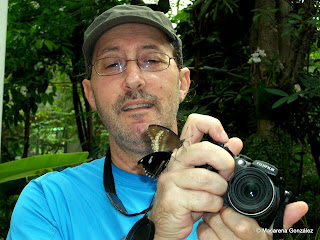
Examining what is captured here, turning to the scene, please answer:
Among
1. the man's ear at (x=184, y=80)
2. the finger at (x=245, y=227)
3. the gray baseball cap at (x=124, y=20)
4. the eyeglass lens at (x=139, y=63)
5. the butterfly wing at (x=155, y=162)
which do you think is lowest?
the finger at (x=245, y=227)

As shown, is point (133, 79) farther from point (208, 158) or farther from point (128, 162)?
point (208, 158)

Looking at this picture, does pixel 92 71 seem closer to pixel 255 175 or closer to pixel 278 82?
pixel 255 175

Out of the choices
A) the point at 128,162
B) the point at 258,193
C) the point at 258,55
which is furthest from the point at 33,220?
the point at 258,55

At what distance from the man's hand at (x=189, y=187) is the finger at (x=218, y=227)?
0.03 m

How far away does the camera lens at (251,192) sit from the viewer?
0.74 metres

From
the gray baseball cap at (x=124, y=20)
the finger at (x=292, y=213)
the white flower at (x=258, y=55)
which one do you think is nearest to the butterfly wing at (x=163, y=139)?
the finger at (x=292, y=213)

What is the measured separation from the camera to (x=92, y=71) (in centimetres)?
132

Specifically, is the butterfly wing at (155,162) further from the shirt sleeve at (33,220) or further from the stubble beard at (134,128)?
the shirt sleeve at (33,220)

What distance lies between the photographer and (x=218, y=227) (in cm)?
83

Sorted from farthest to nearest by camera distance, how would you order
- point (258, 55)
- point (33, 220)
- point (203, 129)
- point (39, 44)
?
point (39, 44) → point (258, 55) → point (33, 220) → point (203, 129)

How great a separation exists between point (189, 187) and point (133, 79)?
1.57 feet

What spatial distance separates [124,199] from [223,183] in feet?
1.50

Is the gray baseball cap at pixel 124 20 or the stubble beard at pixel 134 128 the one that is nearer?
the stubble beard at pixel 134 128

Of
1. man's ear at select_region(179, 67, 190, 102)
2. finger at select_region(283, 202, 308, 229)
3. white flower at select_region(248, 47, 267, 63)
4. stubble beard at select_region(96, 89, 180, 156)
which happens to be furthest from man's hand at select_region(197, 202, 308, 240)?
white flower at select_region(248, 47, 267, 63)
